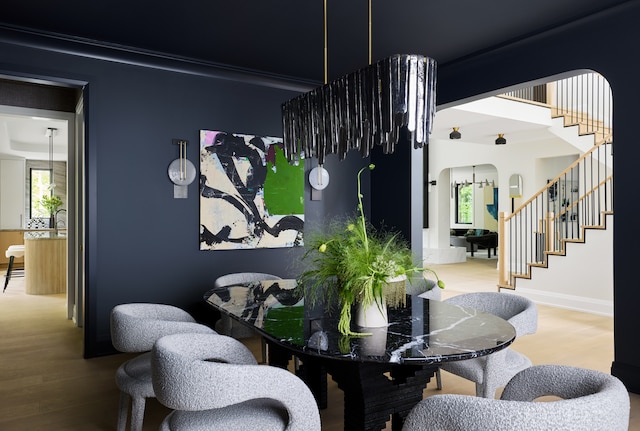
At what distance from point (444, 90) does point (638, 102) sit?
1958 mm

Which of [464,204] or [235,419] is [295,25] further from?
[464,204]

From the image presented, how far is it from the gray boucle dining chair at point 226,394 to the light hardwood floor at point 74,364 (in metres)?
1.13

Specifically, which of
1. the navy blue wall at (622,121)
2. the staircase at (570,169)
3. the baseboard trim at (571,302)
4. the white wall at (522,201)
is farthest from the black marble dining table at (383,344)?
the staircase at (570,169)

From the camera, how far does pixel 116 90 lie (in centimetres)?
446

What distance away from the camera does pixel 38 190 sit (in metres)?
12.1

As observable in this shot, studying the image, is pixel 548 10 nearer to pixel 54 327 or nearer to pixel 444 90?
pixel 444 90

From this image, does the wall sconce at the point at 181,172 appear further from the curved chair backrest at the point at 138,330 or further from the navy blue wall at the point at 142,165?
the curved chair backrest at the point at 138,330

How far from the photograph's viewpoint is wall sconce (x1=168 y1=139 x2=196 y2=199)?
4698mm

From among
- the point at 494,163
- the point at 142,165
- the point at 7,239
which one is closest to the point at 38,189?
the point at 7,239

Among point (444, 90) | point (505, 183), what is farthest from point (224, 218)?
point (505, 183)

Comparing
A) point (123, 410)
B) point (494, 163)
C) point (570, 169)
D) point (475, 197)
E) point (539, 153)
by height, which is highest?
point (539, 153)

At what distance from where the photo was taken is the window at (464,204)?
15.7 m

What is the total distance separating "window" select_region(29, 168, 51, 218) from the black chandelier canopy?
1122 centimetres

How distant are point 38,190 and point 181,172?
30.8ft
